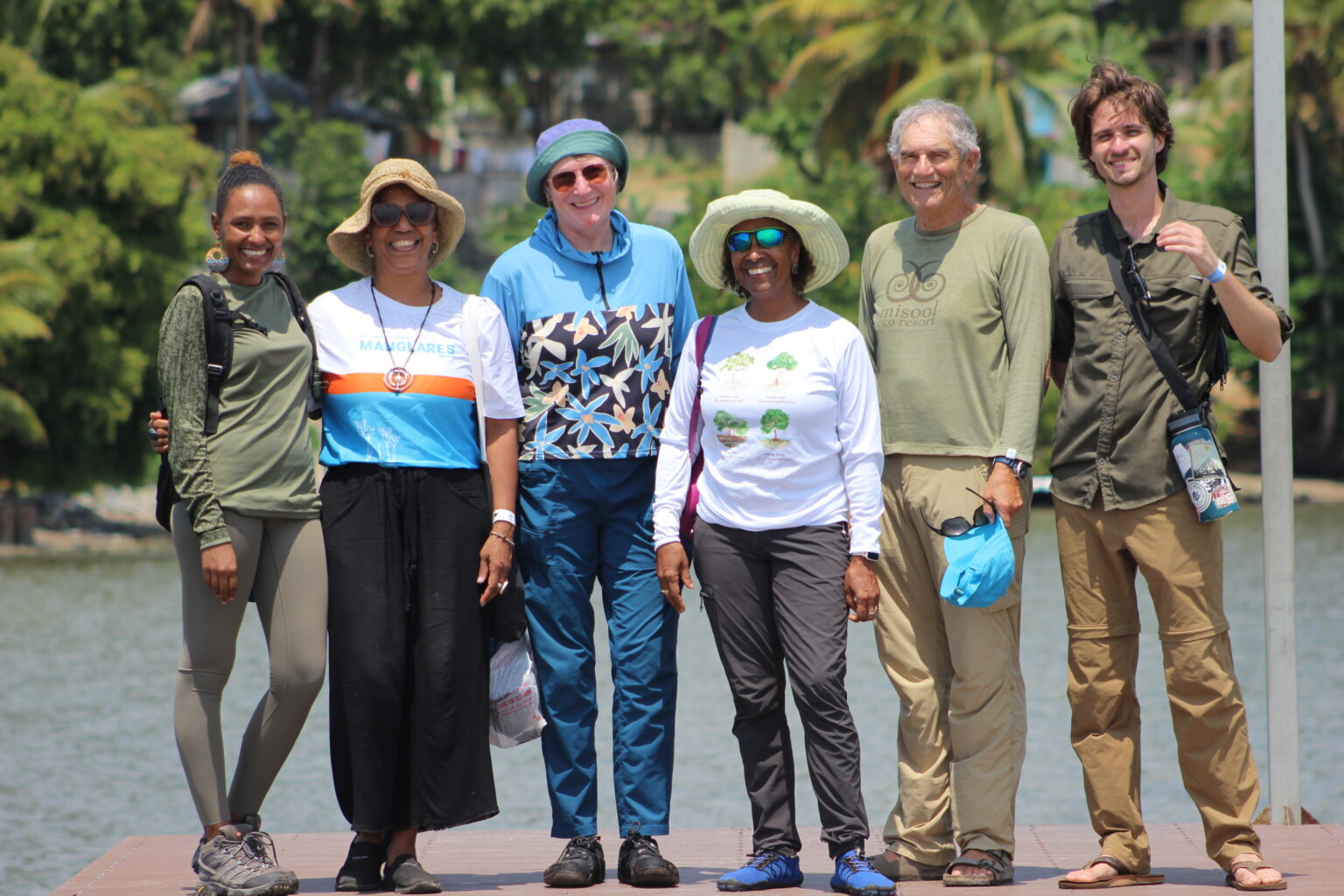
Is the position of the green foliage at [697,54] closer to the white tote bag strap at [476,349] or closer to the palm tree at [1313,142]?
the palm tree at [1313,142]

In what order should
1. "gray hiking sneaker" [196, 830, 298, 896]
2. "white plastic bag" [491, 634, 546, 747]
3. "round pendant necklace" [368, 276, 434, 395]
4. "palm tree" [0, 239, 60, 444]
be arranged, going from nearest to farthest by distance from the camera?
"gray hiking sneaker" [196, 830, 298, 896], "round pendant necklace" [368, 276, 434, 395], "white plastic bag" [491, 634, 546, 747], "palm tree" [0, 239, 60, 444]

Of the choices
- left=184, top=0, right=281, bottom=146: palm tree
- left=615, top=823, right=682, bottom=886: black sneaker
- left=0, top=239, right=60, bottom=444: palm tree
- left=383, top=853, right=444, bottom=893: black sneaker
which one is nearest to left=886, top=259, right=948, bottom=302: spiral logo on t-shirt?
left=615, top=823, right=682, bottom=886: black sneaker

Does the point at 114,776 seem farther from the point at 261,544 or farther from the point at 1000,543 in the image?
the point at 1000,543

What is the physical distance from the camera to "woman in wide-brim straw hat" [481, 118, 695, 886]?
16.7ft

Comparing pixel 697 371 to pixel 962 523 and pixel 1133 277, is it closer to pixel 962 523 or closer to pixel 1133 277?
pixel 962 523

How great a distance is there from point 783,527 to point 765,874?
40.1 inches

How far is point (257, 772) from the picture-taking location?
4941mm

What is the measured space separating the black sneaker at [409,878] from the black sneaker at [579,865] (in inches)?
13.7

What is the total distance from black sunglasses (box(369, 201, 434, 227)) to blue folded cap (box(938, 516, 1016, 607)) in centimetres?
186

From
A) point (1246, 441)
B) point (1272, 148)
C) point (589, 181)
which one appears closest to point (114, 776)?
point (589, 181)

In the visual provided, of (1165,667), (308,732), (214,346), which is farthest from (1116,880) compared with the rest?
(308,732)

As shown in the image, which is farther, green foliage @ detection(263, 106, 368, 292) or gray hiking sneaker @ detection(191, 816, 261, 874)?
green foliage @ detection(263, 106, 368, 292)

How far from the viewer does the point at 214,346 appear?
4.78m

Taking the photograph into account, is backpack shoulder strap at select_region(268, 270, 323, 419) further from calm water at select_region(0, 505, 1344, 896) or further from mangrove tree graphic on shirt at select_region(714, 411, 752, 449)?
calm water at select_region(0, 505, 1344, 896)
